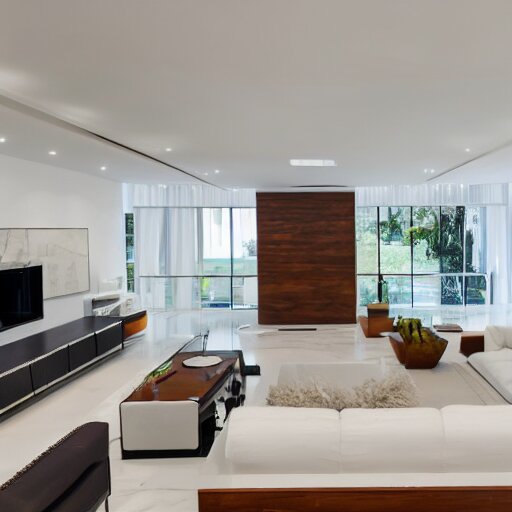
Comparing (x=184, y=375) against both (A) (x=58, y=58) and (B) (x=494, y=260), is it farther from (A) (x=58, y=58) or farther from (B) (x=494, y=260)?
(B) (x=494, y=260)

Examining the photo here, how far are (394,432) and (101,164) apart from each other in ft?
17.9

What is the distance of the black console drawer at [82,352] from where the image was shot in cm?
511

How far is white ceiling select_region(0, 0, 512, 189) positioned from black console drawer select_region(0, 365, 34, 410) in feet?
7.18

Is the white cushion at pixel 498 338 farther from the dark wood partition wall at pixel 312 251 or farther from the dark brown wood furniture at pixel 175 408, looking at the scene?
the dark wood partition wall at pixel 312 251

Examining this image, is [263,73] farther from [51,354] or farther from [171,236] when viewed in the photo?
[171,236]

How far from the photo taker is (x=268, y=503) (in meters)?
1.93

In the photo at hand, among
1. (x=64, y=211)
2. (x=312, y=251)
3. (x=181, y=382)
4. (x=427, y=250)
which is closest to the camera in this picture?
(x=181, y=382)

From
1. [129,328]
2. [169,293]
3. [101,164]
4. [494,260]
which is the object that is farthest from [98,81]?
[494,260]

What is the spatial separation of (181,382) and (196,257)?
6631 millimetres

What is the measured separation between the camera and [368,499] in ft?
6.29

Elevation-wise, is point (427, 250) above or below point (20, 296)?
above

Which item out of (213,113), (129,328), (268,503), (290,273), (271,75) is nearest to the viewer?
(268,503)

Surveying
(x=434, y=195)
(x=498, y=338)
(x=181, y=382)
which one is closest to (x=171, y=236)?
(x=434, y=195)

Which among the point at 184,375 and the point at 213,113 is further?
the point at 184,375
